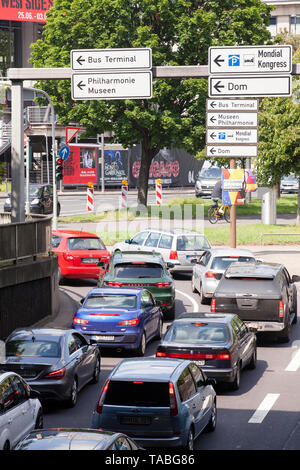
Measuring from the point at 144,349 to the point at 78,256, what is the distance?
372 inches

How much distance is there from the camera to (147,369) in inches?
489

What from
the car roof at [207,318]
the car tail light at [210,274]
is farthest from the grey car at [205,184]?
the car roof at [207,318]

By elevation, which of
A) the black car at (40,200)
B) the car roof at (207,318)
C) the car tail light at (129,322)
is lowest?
the car tail light at (129,322)

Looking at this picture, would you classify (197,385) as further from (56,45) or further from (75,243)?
(56,45)

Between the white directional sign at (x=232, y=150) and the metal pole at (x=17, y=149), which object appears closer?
the metal pole at (x=17, y=149)

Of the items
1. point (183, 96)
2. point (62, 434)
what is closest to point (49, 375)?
point (62, 434)

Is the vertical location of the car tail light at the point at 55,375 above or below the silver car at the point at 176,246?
below

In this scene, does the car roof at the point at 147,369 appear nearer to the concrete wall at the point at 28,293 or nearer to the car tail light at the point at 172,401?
the car tail light at the point at 172,401

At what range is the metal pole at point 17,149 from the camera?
22594 millimetres

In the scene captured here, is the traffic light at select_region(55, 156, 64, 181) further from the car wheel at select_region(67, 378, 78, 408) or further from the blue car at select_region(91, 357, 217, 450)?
the blue car at select_region(91, 357, 217, 450)

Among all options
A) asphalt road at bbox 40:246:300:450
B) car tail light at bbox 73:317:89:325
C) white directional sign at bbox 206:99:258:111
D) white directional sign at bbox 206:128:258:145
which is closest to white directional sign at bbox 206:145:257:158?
white directional sign at bbox 206:128:258:145

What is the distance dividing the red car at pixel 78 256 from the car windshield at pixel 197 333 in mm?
12265

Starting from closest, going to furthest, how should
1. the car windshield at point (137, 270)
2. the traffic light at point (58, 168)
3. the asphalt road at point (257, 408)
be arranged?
the asphalt road at point (257, 408) → the car windshield at point (137, 270) → the traffic light at point (58, 168)

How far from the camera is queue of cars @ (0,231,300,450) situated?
467 inches
